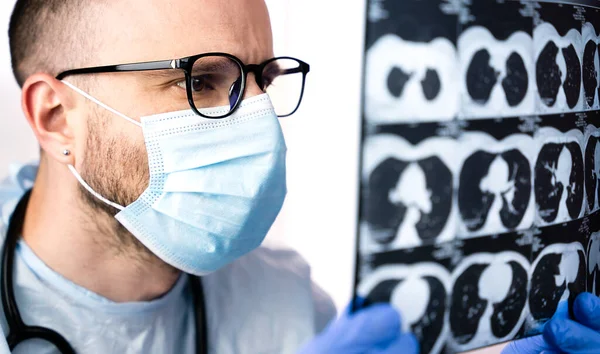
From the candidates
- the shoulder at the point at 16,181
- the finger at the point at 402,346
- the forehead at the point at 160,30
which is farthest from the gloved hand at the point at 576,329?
the shoulder at the point at 16,181

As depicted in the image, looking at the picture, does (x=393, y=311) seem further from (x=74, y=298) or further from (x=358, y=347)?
(x=74, y=298)

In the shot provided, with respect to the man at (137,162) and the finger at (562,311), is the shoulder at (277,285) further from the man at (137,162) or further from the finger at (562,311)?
the finger at (562,311)

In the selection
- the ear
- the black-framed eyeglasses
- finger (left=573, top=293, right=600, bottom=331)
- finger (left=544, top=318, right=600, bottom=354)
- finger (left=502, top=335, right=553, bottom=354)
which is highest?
the black-framed eyeglasses

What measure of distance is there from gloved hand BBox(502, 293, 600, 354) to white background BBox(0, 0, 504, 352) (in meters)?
0.29

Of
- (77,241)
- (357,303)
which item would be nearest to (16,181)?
(77,241)

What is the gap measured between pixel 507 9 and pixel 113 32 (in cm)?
48

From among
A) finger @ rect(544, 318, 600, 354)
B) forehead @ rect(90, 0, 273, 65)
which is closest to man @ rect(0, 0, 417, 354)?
forehead @ rect(90, 0, 273, 65)

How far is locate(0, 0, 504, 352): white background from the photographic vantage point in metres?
0.76

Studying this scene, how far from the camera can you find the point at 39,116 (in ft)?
2.50

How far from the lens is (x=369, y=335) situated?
0.67m

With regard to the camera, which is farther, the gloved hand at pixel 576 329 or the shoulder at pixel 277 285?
the shoulder at pixel 277 285

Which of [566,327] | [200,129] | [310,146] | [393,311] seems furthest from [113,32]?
[566,327]

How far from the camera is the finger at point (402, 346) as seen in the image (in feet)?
2.22

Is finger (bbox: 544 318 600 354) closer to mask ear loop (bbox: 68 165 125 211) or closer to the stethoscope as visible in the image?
the stethoscope
